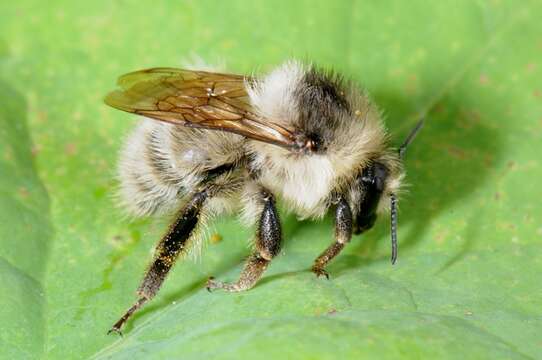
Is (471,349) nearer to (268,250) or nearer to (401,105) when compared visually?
(268,250)

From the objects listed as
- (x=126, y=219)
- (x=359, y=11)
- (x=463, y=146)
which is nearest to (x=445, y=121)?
(x=463, y=146)

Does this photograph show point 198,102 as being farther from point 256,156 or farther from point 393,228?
point 393,228

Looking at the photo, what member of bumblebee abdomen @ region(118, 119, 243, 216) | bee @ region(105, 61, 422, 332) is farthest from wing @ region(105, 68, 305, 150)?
bumblebee abdomen @ region(118, 119, 243, 216)

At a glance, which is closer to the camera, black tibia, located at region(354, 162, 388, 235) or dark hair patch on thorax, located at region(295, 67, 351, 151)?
dark hair patch on thorax, located at region(295, 67, 351, 151)

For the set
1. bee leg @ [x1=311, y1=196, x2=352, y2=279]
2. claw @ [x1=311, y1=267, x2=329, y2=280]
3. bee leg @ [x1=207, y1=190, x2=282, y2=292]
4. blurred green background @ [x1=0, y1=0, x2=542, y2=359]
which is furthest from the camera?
bee leg @ [x1=311, y1=196, x2=352, y2=279]

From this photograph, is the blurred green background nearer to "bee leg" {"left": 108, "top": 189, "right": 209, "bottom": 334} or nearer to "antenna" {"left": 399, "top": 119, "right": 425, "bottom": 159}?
"bee leg" {"left": 108, "top": 189, "right": 209, "bottom": 334}

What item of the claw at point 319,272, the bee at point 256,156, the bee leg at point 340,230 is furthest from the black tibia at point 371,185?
the claw at point 319,272

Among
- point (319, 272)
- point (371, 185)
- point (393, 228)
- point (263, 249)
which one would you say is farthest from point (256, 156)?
point (393, 228)
